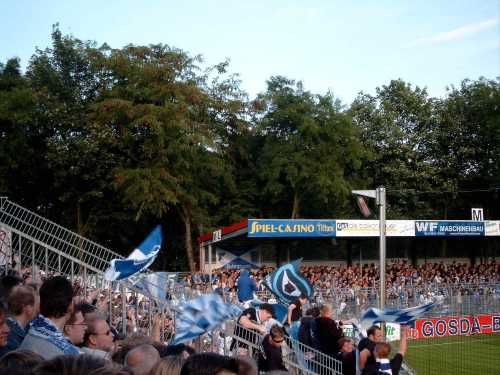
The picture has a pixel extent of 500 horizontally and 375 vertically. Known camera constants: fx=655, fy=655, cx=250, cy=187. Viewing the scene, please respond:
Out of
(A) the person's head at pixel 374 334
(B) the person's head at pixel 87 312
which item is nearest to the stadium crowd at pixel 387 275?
(A) the person's head at pixel 374 334

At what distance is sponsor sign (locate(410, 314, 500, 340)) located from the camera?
84.0 ft

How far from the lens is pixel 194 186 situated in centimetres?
3625

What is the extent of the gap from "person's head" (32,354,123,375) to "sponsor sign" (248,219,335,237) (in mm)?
25104

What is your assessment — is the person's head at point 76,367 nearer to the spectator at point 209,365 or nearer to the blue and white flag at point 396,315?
the spectator at point 209,365

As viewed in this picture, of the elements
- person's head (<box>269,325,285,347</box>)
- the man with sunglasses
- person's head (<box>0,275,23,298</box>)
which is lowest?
person's head (<box>269,325,285,347</box>)

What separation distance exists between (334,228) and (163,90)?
11.2 metres

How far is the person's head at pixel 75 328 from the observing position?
5.10 m

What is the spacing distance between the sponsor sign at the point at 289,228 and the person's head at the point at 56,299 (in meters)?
22.6

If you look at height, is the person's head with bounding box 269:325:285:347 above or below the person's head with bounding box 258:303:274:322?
below

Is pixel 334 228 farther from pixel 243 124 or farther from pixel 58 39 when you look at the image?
pixel 58 39

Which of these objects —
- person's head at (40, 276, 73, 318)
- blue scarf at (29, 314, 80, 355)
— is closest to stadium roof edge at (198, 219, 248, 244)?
person's head at (40, 276, 73, 318)

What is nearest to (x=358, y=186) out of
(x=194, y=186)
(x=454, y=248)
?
(x=454, y=248)

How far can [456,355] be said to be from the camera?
813 inches

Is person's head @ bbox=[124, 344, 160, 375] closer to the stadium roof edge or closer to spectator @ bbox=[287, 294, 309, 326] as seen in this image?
spectator @ bbox=[287, 294, 309, 326]
